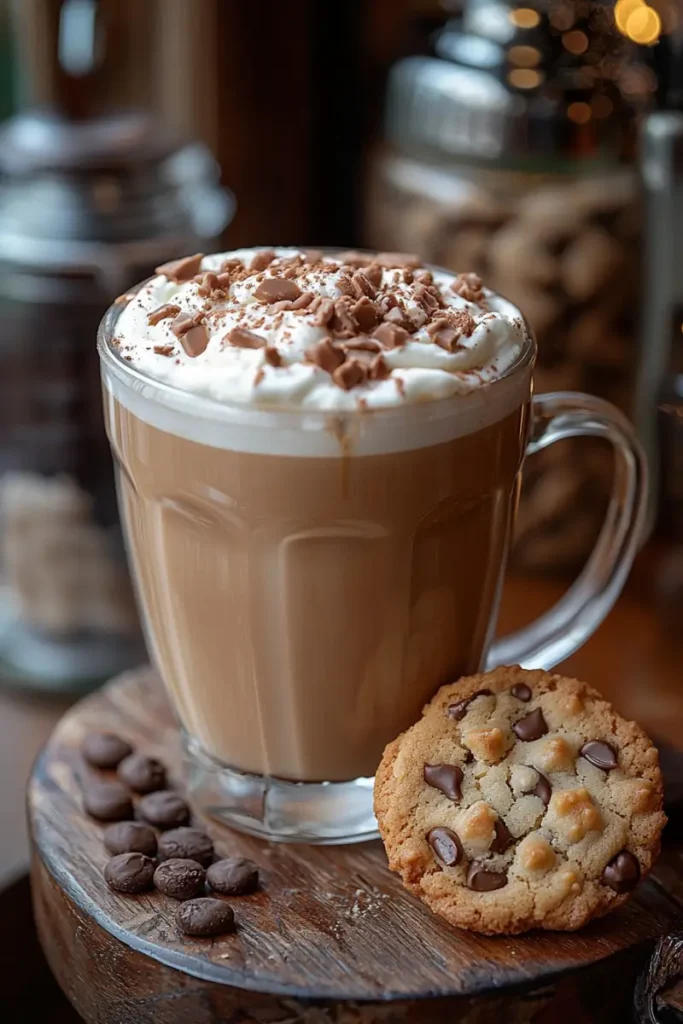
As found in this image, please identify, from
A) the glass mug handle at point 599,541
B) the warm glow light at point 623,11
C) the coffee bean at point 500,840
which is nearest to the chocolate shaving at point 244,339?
the glass mug handle at point 599,541

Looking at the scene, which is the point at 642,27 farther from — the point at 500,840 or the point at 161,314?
the point at 500,840

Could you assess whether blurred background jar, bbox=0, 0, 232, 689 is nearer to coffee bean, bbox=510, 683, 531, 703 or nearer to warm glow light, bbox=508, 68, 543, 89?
warm glow light, bbox=508, 68, 543, 89

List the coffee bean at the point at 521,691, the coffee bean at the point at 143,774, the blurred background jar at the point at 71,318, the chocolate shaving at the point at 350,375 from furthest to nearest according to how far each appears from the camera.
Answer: the blurred background jar at the point at 71,318 < the coffee bean at the point at 143,774 < the coffee bean at the point at 521,691 < the chocolate shaving at the point at 350,375

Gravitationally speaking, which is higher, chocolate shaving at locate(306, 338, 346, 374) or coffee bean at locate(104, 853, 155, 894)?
chocolate shaving at locate(306, 338, 346, 374)

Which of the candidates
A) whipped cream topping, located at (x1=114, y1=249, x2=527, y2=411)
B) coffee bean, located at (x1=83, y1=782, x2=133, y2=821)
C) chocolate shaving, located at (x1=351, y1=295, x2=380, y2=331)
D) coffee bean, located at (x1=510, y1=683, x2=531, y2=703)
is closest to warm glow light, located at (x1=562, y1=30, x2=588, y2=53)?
whipped cream topping, located at (x1=114, y1=249, x2=527, y2=411)

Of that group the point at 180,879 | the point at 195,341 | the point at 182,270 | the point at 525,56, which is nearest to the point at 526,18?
the point at 525,56

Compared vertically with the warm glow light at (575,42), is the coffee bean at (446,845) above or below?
below

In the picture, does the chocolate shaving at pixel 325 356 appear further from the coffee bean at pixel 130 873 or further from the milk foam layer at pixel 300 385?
the coffee bean at pixel 130 873
